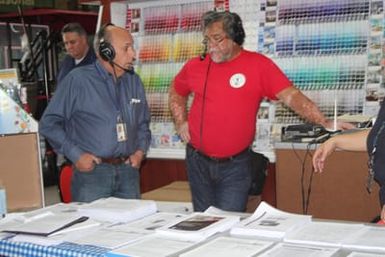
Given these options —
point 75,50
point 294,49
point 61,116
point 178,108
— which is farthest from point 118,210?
point 75,50

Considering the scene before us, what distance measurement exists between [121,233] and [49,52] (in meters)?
7.27

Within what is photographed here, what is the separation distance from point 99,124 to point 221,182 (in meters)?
0.76

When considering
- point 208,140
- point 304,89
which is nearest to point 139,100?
point 208,140

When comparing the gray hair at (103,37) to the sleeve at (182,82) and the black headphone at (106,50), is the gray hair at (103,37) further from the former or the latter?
the sleeve at (182,82)

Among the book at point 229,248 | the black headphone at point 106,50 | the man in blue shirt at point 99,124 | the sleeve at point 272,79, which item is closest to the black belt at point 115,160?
the man in blue shirt at point 99,124

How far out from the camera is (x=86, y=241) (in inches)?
71.2

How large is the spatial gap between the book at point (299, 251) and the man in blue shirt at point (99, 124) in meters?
1.58

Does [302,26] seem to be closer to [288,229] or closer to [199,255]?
[288,229]

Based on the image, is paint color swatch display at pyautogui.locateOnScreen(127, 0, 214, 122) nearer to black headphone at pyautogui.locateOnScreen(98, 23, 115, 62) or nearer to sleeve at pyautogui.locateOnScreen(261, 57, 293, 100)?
sleeve at pyautogui.locateOnScreen(261, 57, 293, 100)

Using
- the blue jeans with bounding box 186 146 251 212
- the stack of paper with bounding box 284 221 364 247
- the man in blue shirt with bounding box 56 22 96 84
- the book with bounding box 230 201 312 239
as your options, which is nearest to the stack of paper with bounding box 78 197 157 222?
the book with bounding box 230 201 312 239

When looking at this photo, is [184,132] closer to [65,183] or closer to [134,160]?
[134,160]

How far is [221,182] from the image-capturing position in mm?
3232

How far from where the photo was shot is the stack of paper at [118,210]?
2.06m

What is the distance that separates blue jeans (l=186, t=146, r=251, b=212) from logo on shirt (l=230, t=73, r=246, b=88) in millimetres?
395
